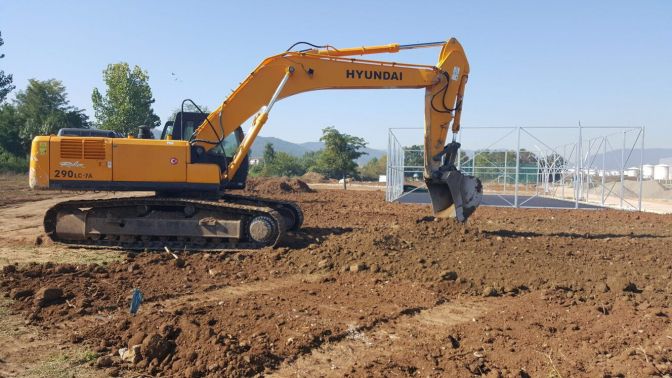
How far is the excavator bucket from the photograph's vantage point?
10875mm

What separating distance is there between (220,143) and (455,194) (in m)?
4.84

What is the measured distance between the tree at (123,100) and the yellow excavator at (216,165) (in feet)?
90.0

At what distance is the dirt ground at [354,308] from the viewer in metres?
4.76

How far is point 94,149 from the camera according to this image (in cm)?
985

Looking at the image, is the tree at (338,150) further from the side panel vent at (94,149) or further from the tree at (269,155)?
the side panel vent at (94,149)

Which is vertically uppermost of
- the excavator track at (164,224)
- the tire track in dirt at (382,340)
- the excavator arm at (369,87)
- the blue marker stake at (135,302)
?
the excavator arm at (369,87)

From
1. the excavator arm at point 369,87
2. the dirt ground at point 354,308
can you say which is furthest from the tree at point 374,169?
the dirt ground at point 354,308

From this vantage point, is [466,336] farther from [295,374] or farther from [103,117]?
[103,117]

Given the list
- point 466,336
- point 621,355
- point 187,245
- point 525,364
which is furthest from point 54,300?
point 621,355

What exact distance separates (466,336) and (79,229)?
7.95 m

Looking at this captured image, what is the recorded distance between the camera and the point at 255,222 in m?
9.77

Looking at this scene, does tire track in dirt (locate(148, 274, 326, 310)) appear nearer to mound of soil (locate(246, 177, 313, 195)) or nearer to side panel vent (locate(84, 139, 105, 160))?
side panel vent (locate(84, 139, 105, 160))

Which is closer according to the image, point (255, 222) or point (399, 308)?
point (399, 308)

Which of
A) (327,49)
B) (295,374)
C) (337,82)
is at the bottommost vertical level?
(295,374)
